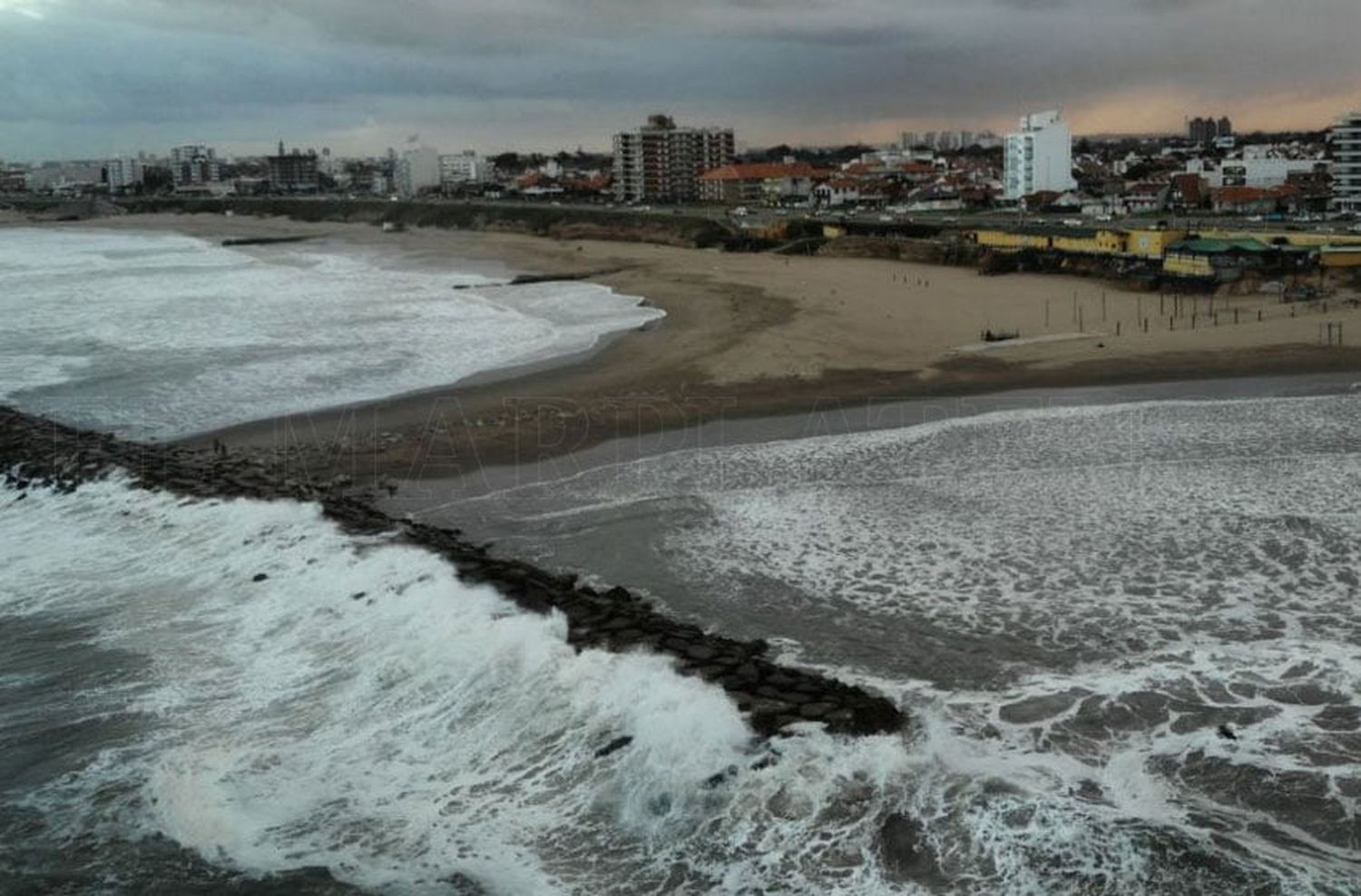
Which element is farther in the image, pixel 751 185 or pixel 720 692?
pixel 751 185

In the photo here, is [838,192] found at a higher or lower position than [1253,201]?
higher

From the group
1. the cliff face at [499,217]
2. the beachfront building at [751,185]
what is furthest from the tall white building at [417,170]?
the beachfront building at [751,185]

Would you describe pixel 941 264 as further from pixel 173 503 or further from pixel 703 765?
pixel 703 765

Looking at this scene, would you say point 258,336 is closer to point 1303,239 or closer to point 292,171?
point 1303,239

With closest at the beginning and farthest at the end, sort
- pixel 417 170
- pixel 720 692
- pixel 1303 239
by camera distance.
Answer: pixel 720 692 → pixel 1303 239 → pixel 417 170

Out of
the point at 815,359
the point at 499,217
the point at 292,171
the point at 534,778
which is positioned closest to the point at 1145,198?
the point at 499,217

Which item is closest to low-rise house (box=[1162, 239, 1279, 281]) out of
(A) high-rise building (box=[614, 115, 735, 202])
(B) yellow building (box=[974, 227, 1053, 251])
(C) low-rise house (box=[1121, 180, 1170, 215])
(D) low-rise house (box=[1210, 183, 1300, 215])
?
(B) yellow building (box=[974, 227, 1053, 251])

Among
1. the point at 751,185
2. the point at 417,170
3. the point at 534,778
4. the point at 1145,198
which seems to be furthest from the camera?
the point at 417,170

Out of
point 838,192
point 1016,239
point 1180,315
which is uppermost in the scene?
point 838,192
